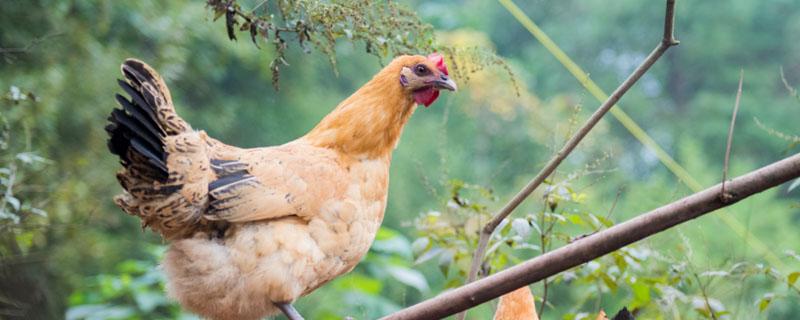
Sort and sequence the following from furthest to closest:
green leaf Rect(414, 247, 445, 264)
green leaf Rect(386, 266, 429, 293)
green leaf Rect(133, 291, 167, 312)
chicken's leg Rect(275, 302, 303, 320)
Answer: green leaf Rect(386, 266, 429, 293) < green leaf Rect(133, 291, 167, 312) < green leaf Rect(414, 247, 445, 264) < chicken's leg Rect(275, 302, 303, 320)

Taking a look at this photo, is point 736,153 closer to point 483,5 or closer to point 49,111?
point 483,5

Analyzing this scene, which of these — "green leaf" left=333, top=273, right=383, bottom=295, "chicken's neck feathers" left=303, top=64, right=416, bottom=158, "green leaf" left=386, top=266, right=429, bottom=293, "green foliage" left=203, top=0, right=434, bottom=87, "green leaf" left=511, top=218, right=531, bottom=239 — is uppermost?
"green foliage" left=203, top=0, right=434, bottom=87

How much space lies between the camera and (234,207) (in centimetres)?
153

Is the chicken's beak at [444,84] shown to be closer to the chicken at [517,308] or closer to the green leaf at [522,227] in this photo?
the green leaf at [522,227]

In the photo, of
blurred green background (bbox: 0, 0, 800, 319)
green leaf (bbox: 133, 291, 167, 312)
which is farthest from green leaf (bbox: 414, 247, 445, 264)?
green leaf (bbox: 133, 291, 167, 312)

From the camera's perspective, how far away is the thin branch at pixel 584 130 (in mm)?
1427

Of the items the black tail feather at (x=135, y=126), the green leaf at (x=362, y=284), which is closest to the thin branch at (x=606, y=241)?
the black tail feather at (x=135, y=126)

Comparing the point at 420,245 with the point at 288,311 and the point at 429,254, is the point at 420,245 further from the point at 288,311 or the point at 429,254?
the point at 288,311

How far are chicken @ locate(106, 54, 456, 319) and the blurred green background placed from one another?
11.8 inches

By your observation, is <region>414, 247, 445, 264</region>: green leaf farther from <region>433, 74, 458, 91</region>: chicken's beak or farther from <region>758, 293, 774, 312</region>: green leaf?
<region>758, 293, 774, 312</region>: green leaf

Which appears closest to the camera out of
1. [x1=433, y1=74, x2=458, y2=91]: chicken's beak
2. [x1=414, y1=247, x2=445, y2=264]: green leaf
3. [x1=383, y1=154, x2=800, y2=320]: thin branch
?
[x1=383, y1=154, x2=800, y2=320]: thin branch

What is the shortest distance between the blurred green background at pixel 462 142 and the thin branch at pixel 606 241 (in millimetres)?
359

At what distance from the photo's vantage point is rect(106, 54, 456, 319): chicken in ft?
4.78

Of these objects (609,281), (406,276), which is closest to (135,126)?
(609,281)
